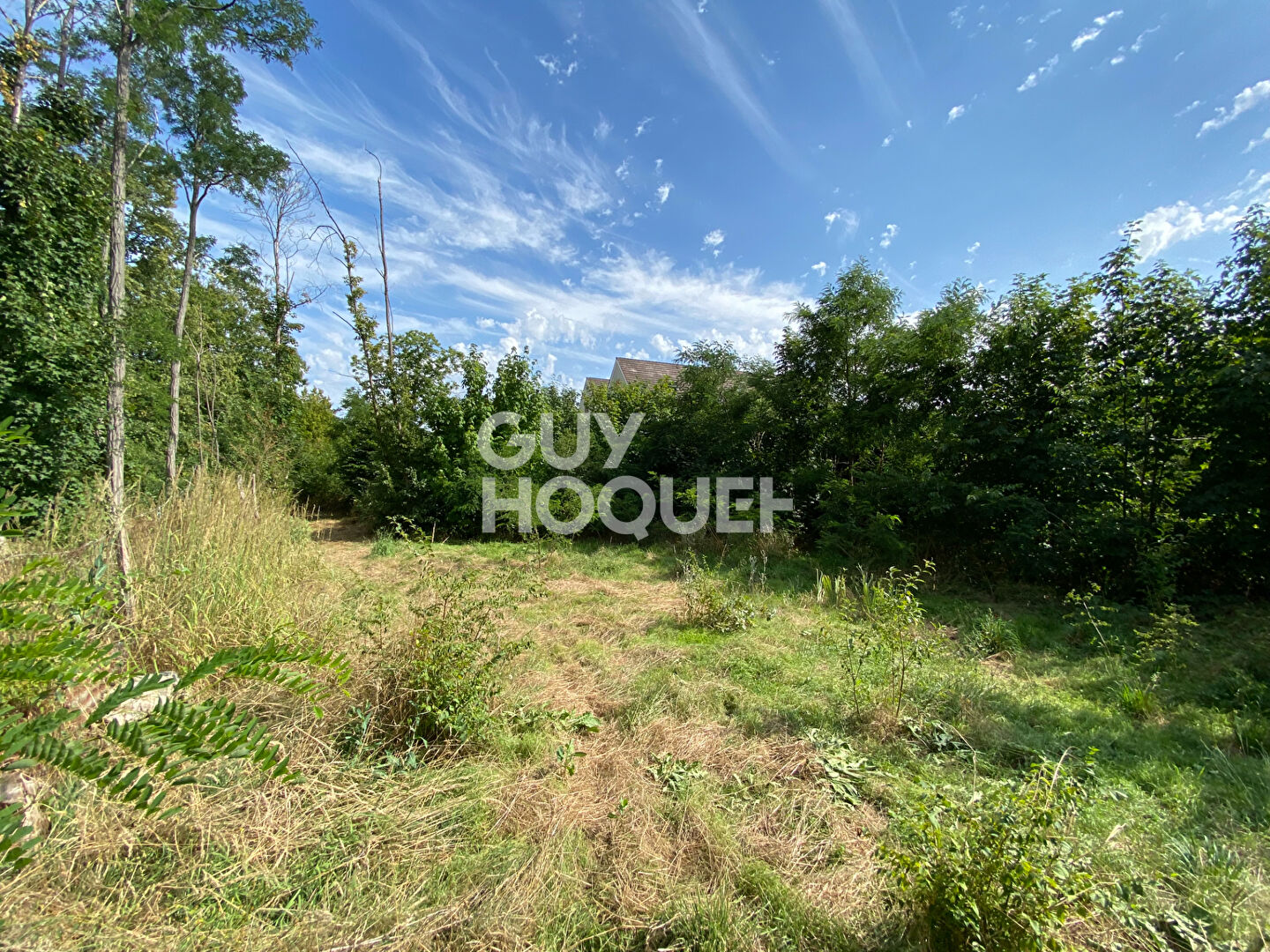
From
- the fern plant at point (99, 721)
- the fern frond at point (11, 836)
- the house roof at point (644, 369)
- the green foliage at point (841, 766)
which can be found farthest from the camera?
the house roof at point (644, 369)

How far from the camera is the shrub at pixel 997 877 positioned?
1.13 metres

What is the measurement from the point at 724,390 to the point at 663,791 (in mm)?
7043

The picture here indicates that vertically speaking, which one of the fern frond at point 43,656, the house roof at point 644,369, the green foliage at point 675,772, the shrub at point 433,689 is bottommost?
the green foliage at point 675,772

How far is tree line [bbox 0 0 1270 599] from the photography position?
378 cm

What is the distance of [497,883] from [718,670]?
6.56ft

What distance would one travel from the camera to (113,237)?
2.85 meters

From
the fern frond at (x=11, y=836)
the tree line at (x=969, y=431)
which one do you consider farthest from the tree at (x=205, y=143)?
the fern frond at (x=11, y=836)

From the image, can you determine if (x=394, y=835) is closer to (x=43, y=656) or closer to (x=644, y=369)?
(x=43, y=656)

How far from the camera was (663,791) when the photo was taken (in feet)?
6.61

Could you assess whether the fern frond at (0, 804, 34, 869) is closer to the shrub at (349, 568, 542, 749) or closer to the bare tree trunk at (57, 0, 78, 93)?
the shrub at (349, 568, 542, 749)

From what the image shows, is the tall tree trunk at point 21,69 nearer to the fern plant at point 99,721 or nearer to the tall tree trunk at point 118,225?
the tall tree trunk at point 118,225

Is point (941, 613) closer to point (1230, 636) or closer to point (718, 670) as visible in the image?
point (1230, 636)

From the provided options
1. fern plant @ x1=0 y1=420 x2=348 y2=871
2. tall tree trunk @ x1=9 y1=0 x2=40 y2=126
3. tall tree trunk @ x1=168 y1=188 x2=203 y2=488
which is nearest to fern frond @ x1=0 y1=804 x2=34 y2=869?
fern plant @ x1=0 y1=420 x2=348 y2=871

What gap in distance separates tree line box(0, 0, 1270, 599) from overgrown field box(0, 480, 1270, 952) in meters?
1.12
